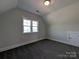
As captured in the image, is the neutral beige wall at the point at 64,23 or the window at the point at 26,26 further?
the window at the point at 26,26

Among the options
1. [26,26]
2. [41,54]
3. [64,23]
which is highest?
[64,23]

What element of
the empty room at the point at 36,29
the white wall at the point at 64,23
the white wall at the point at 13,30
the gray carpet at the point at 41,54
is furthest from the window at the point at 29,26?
the gray carpet at the point at 41,54

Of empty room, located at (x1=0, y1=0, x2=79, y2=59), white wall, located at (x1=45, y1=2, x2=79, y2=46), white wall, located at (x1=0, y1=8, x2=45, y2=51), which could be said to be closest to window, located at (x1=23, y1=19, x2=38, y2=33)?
empty room, located at (x1=0, y1=0, x2=79, y2=59)

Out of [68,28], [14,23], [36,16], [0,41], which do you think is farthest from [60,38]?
[0,41]

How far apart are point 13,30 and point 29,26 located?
4.50 feet

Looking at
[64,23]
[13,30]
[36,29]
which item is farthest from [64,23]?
[13,30]

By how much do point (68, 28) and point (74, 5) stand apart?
1541mm

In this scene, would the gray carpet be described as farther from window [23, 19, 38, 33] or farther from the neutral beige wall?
window [23, 19, 38, 33]

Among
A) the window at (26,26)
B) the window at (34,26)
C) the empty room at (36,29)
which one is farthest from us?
the window at (34,26)

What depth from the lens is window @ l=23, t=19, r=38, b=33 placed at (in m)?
5.16

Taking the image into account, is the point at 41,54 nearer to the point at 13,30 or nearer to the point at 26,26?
the point at 13,30

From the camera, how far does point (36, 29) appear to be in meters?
6.03

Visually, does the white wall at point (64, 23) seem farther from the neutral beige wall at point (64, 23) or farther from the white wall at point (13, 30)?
the white wall at point (13, 30)

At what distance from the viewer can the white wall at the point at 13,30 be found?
3904 millimetres
